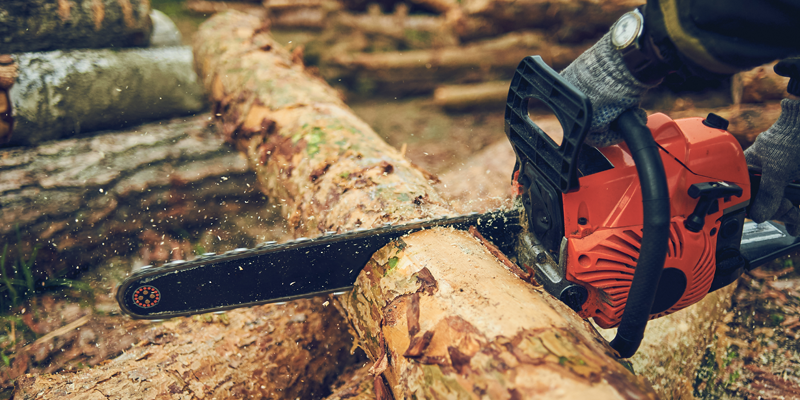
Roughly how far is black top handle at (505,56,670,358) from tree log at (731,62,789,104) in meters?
2.68

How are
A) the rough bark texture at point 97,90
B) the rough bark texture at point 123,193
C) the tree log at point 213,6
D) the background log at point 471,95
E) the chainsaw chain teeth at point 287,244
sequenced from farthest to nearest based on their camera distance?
the tree log at point 213,6, the background log at point 471,95, the rough bark texture at point 97,90, the rough bark texture at point 123,193, the chainsaw chain teeth at point 287,244

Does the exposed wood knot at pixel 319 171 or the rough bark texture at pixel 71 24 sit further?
the rough bark texture at pixel 71 24

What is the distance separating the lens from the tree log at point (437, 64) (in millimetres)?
4422

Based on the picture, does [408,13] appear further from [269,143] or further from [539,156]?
[539,156]

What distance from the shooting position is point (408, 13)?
15.6ft

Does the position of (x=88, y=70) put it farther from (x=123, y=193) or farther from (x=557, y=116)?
(x=557, y=116)

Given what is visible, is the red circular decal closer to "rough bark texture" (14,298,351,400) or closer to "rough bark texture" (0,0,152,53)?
"rough bark texture" (14,298,351,400)

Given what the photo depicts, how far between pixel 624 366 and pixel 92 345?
220cm

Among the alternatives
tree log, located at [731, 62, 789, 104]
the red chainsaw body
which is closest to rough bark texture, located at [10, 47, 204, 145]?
the red chainsaw body

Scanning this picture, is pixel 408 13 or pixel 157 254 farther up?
pixel 408 13

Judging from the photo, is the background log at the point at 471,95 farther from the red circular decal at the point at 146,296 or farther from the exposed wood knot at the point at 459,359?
the exposed wood knot at the point at 459,359

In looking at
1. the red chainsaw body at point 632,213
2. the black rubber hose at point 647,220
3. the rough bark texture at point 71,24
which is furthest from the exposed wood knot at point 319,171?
the rough bark texture at point 71,24

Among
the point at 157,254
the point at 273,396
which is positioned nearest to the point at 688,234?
the point at 273,396

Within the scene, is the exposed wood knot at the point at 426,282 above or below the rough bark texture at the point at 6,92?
below
